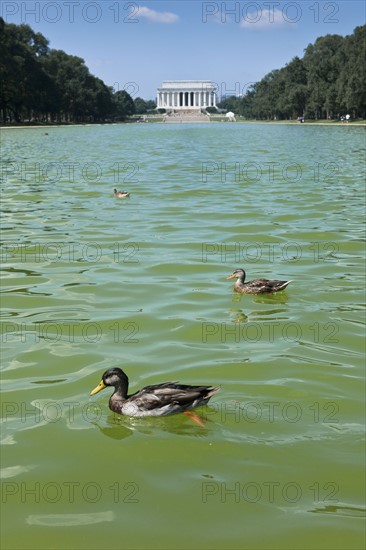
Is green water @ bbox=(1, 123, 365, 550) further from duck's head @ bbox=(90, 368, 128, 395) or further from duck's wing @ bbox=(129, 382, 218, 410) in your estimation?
duck's head @ bbox=(90, 368, 128, 395)

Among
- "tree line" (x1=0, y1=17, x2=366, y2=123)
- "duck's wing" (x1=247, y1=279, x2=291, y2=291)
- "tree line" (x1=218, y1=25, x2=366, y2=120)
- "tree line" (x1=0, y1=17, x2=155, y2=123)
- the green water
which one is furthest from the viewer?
"tree line" (x1=0, y1=17, x2=155, y2=123)

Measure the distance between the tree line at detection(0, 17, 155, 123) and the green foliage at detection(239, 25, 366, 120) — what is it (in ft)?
155

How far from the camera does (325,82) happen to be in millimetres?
137500

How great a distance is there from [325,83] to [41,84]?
55.5m

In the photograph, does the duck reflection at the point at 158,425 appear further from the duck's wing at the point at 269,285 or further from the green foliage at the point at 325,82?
the green foliage at the point at 325,82

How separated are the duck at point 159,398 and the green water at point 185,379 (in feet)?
0.50

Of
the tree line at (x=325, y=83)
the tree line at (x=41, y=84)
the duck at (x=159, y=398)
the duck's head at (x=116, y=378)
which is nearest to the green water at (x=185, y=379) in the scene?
the duck at (x=159, y=398)

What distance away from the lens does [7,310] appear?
10586mm

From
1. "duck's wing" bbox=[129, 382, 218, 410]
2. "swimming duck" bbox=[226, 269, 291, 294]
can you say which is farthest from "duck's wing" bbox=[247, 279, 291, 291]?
"duck's wing" bbox=[129, 382, 218, 410]

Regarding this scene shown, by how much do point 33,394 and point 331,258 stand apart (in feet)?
27.1

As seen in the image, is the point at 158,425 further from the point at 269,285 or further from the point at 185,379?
the point at 269,285

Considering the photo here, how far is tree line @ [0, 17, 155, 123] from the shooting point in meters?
117

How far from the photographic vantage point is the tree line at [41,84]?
384 feet

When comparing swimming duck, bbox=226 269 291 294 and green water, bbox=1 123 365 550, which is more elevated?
swimming duck, bbox=226 269 291 294
